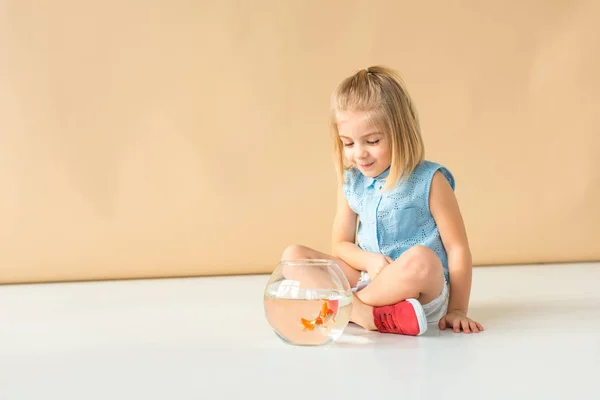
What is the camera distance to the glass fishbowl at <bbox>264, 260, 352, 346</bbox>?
3.94ft

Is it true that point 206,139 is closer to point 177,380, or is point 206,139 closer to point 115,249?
point 115,249

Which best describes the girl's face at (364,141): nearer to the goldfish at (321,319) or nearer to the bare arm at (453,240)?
the bare arm at (453,240)

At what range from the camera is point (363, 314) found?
1423 millimetres

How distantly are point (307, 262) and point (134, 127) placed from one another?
1.38m

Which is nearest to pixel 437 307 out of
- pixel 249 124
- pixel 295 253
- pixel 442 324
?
pixel 442 324

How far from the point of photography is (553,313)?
160cm

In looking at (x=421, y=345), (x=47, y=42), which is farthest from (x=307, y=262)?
(x=47, y=42)

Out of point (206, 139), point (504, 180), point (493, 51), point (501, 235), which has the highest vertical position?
point (493, 51)

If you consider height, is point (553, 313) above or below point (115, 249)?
above

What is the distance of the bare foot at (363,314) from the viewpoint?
142 cm

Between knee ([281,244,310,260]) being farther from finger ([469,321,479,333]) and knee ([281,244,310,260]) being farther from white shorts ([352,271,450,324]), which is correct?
finger ([469,321,479,333])

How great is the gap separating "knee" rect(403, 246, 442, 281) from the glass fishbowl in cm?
17

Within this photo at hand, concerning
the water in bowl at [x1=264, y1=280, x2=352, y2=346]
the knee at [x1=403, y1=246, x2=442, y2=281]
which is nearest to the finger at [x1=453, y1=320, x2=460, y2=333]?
the knee at [x1=403, y1=246, x2=442, y2=281]

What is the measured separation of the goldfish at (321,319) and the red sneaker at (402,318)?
0.18m
